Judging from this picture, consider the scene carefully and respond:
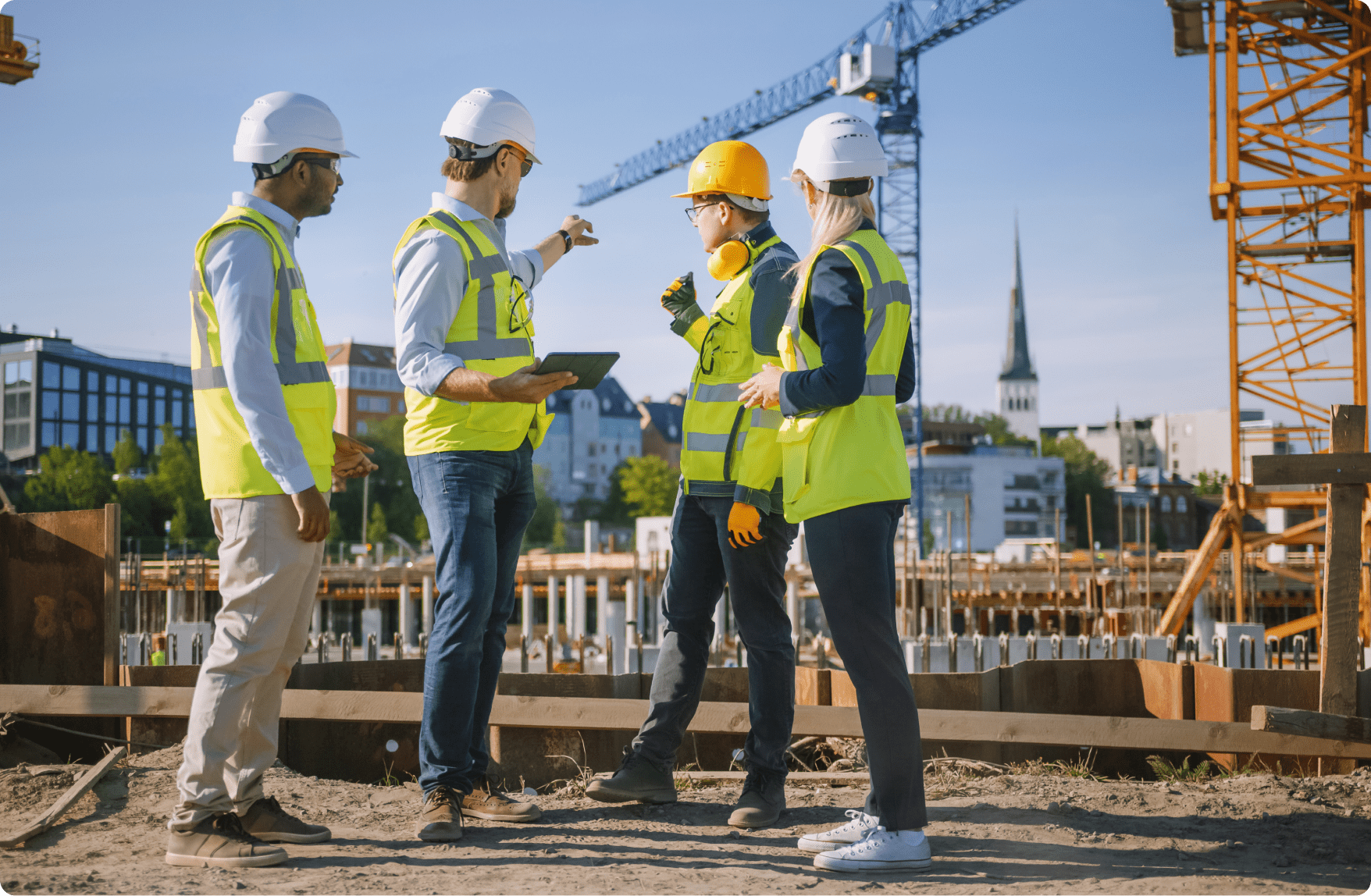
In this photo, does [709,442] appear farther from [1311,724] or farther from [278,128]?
[1311,724]

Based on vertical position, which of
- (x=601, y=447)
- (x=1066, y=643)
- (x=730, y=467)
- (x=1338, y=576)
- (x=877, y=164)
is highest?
(x=601, y=447)

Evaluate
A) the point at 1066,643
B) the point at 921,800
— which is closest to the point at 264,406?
the point at 921,800

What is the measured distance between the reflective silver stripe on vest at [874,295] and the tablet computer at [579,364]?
29.0 inches

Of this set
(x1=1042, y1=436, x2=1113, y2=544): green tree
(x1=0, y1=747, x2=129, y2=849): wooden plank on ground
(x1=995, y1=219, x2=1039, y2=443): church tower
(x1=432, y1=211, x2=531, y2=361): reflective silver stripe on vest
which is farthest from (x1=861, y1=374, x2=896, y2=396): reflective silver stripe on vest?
(x1=995, y1=219, x2=1039, y2=443): church tower

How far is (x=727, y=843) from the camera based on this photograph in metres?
3.22

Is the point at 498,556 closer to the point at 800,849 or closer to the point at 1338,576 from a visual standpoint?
the point at 800,849

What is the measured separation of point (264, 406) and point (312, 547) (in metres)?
0.40

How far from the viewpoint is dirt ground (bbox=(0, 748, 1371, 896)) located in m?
2.75

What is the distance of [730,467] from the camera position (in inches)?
138

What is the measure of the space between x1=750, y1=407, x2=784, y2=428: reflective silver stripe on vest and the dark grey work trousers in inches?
21.2

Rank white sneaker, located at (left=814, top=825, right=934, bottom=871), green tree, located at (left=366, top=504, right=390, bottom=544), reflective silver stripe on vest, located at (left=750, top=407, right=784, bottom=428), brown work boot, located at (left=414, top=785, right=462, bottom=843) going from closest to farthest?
1. white sneaker, located at (left=814, top=825, right=934, bottom=871)
2. brown work boot, located at (left=414, top=785, right=462, bottom=843)
3. reflective silver stripe on vest, located at (left=750, top=407, right=784, bottom=428)
4. green tree, located at (left=366, top=504, right=390, bottom=544)

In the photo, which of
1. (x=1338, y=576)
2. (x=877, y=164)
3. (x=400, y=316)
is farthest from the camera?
(x=1338, y=576)

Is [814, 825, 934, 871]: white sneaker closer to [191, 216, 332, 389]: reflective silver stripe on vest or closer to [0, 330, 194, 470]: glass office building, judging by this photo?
[191, 216, 332, 389]: reflective silver stripe on vest

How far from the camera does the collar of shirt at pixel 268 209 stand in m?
3.22
